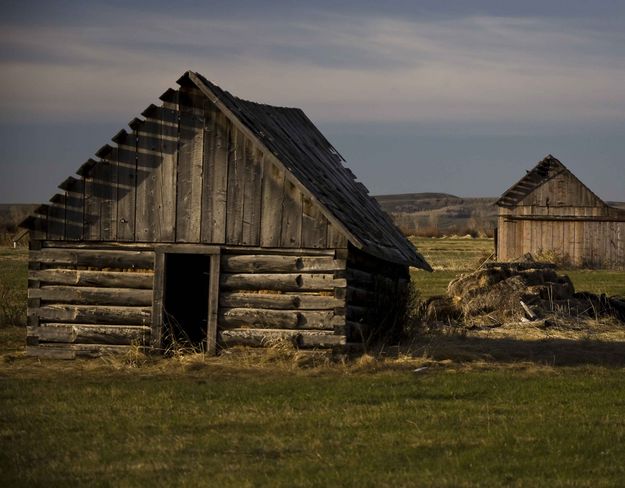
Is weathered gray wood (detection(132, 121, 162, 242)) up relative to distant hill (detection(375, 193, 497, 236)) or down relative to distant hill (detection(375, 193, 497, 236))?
down

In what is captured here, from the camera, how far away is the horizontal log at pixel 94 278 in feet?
59.3

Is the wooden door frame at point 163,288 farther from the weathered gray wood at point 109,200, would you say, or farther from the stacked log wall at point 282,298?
the weathered gray wood at point 109,200

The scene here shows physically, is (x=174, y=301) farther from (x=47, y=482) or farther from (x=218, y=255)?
(x=47, y=482)

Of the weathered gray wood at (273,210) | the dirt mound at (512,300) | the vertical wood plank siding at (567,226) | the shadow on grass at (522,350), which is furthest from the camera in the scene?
the vertical wood plank siding at (567,226)

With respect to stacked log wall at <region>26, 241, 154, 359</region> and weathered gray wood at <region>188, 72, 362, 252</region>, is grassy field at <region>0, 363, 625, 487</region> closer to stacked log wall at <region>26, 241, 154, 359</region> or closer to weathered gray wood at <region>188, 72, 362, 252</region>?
stacked log wall at <region>26, 241, 154, 359</region>

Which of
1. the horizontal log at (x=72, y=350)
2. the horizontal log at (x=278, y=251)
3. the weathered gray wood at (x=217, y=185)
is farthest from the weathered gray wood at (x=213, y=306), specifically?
the horizontal log at (x=72, y=350)

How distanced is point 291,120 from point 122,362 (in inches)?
286

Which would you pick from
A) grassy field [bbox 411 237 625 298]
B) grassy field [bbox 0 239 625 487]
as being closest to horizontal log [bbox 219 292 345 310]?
grassy field [bbox 0 239 625 487]

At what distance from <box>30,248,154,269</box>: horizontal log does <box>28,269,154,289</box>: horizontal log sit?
0.12 metres

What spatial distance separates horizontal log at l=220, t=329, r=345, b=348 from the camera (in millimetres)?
17453

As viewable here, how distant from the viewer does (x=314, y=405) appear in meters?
13.4

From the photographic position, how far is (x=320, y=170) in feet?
66.1

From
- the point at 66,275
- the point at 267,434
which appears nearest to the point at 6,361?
the point at 66,275

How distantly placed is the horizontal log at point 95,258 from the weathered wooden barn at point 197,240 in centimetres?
2
